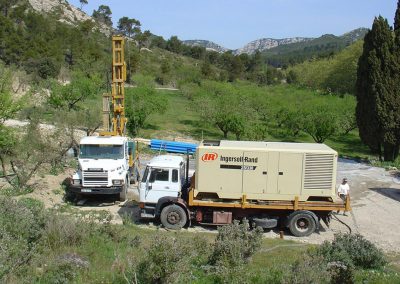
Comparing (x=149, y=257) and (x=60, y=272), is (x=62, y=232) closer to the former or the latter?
(x=60, y=272)

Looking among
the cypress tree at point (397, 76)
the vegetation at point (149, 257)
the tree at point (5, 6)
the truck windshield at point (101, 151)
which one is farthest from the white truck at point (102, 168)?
the tree at point (5, 6)

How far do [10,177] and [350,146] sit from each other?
96.5 ft

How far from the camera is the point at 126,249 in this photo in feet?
35.8

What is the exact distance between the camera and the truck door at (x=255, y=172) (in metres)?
16.0

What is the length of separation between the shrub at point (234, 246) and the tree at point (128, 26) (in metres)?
104

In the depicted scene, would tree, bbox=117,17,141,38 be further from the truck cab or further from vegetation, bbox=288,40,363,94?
the truck cab

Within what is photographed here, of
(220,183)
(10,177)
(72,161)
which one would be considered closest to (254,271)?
(220,183)

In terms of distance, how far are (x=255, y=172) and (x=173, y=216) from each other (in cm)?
318

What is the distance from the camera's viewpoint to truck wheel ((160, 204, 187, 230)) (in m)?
16.2

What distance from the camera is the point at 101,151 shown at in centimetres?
1922

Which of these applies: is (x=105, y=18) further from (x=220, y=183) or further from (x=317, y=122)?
(x=220, y=183)

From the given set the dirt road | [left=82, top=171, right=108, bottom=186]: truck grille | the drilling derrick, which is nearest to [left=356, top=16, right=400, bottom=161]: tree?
the dirt road

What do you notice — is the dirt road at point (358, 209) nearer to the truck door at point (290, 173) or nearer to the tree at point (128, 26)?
the truck door at point (290, 173)

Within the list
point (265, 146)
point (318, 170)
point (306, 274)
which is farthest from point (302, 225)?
point (306, 274)
